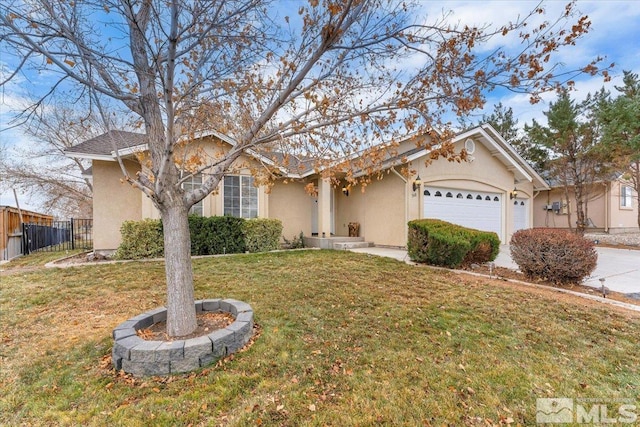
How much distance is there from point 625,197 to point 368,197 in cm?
1814

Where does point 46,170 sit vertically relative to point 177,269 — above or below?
above

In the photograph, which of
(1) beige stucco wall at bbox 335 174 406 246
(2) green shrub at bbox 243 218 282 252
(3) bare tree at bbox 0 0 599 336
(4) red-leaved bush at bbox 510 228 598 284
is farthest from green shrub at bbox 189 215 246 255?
(4) red-leaved bush at bbox 510 228 598 284

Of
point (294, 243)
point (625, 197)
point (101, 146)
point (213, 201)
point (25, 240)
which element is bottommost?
point (294, 243)

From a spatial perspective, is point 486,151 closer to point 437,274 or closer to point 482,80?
point 437,274

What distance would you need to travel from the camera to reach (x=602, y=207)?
18.9m

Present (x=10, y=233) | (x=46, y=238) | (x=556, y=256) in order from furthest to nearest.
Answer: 1. (x=46, y=238)
2. (x=10, y=233)
3. (x=556, y=256)

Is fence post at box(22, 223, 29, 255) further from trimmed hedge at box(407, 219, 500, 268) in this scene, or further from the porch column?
trimmed hedge at box(407, 219, 500, 268)

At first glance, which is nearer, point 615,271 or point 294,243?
point 615,271

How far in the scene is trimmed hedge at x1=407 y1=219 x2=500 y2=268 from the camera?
8.36 meters

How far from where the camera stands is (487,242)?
8.96m

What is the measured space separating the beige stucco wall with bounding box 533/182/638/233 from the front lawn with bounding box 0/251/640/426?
18034mm

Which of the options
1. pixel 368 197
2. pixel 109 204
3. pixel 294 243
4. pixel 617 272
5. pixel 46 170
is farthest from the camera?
pixel 46 170

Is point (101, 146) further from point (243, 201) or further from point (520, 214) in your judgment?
point (520, 214)

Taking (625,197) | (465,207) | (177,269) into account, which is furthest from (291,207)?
(625,197)
